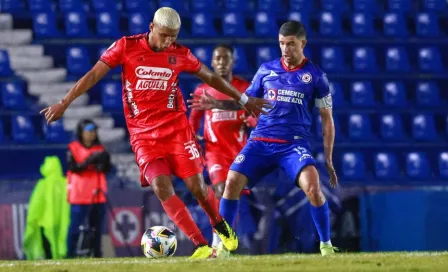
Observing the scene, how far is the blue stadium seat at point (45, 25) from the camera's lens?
50.6ft

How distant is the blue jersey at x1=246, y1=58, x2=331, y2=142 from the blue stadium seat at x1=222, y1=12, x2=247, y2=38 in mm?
6885

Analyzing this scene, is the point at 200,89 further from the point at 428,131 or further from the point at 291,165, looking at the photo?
the point at 428,131

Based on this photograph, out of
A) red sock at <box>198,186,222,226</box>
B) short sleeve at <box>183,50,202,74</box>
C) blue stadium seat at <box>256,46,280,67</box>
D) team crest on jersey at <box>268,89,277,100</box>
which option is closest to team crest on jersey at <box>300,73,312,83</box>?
team crest on jersey at <box>268,89,277,100</box>

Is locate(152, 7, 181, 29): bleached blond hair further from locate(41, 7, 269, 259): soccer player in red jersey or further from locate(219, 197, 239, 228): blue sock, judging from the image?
locate(219, 197, 239, 228): blue sock

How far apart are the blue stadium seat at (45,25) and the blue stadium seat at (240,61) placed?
262cm

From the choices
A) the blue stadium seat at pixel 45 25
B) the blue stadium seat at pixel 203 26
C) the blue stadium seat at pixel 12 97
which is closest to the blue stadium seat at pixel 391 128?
the blue stadium seat at pixel 203 26

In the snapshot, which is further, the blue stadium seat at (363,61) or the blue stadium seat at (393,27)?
the blue stadium seat at (393,27)

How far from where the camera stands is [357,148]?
15.5 metres

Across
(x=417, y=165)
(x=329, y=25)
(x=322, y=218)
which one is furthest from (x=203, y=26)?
(x=322, y=218)

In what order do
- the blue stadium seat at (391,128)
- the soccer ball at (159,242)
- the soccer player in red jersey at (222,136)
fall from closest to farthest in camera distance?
the soccer ball at (159,242), the soccer player in red jersey at (222,136), the blue stadium seat at (391,128)

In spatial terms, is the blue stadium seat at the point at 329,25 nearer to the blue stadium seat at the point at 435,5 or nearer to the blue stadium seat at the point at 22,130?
the blue stadium seat at the point at 435,5

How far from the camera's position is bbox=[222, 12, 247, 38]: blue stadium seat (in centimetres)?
1572

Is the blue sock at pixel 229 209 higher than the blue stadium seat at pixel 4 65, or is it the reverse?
the blue stadium seat at pixel 4 65

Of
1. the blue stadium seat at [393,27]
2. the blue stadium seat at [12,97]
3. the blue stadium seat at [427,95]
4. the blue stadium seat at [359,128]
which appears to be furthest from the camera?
the blue stadium seat at [393,27]
